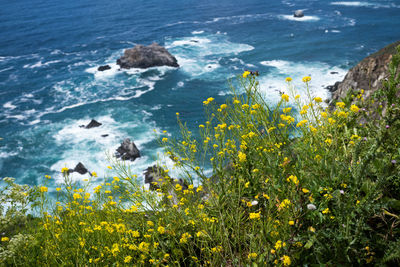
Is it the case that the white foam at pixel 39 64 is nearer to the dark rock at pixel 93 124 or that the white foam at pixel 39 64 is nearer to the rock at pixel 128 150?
the dark rock at pixel 93 124

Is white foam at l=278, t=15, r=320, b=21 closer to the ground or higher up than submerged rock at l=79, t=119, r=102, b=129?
higher up

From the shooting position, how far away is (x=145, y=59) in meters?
51.7

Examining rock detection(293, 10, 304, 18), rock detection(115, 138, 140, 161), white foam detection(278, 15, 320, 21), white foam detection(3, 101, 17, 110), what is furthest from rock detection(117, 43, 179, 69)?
rock detection(293, 10, 304, 18)

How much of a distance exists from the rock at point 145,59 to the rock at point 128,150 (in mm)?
23032

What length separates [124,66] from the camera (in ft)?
170

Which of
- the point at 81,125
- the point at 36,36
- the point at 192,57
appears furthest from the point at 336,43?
the point at 36,36

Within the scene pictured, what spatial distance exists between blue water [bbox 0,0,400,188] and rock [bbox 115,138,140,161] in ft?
3.14

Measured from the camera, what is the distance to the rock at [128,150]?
3098cm

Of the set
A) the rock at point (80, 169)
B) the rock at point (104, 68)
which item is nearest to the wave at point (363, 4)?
the rock at point (104, 68)

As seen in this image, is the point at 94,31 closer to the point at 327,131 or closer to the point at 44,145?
the point at 44,145

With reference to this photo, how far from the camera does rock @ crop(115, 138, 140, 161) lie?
3098 cm

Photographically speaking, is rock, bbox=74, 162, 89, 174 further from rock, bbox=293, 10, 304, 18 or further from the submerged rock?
rock, bbox=293, 10, 304, 18

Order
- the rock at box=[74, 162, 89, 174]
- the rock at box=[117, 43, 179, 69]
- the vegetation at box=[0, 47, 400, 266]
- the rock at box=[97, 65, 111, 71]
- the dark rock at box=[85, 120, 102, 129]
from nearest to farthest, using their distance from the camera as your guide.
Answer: the vegetation at box=[0, 47, 400, 266], the rock at box=[74, 162, 89, 174], the dark rock at box=[85, 120, 102, 129], the rock at box=[97, 65, 111, 71], the rock at box=[117, 43, 179, 69]

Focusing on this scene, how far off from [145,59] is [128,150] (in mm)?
24734
